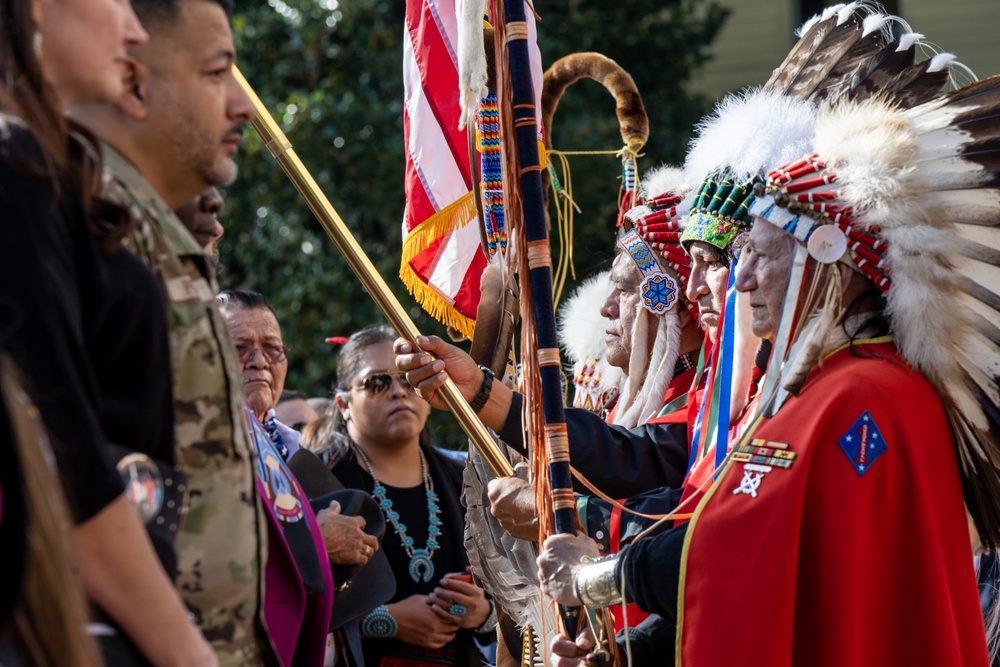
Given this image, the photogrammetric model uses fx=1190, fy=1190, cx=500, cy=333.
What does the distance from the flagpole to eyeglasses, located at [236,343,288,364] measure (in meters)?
0.92

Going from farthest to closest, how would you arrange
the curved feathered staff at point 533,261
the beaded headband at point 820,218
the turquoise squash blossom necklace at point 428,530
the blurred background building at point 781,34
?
1. the blurred background building at point 781,34
2. the turquoise squash blossom necklace at point 428,530
3. the curved feathered staff at point 533,261
4. the beaded headband at point 820,218

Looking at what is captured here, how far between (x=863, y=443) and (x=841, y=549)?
257 millimetres

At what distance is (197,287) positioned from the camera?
6.16ft

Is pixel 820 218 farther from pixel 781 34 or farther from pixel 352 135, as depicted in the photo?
pixel 781 34

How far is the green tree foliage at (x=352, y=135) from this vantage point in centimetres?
841

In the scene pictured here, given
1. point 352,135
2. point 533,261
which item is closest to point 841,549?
point 533,261

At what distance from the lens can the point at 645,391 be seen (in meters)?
4.27

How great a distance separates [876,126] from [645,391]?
1.57 m

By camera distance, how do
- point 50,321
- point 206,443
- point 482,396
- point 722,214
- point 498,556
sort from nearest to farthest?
1. point 50,321
2. point 206,443
3. point 722,214
4. point 482,396
5. point 498,556

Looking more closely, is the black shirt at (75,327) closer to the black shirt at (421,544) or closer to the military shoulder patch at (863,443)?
the military shoulder patch at (863,443)

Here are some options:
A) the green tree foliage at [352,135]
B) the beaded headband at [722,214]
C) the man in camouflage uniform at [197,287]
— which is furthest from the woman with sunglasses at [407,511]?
the green tree foliage at [352,135]

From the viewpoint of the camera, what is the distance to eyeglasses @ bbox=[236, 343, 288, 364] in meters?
4.19

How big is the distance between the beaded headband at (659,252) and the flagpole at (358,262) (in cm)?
86

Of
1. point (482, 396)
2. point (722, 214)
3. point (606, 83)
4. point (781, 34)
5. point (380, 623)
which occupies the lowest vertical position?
point (380, 623)
